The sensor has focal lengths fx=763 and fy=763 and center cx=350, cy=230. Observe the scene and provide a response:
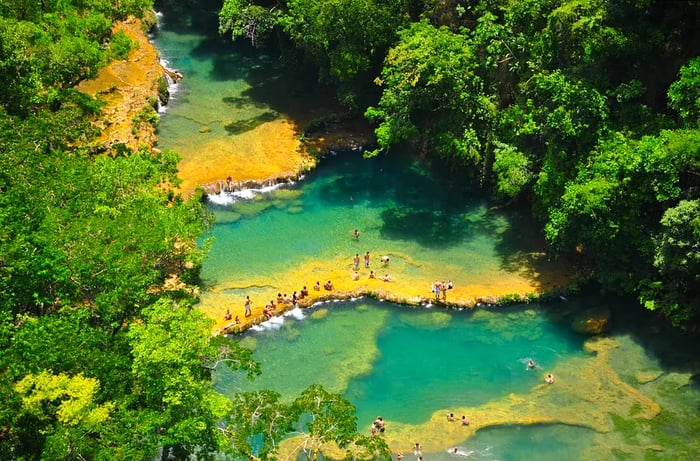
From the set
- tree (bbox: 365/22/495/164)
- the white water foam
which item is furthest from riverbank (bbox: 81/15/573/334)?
tree (bbox: 365/22/495/164)

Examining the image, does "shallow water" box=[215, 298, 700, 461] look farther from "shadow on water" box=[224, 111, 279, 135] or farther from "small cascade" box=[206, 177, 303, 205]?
"shadow on water" box=[224, 111, 279, 135]

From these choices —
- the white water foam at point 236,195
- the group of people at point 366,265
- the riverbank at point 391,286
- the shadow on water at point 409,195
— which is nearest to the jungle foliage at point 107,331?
the riverbank at point 391,286

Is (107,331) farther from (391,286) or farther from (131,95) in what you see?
(131,95)

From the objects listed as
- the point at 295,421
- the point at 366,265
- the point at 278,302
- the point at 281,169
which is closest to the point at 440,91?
the point at 366,265

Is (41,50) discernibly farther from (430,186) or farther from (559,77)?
(559,77)

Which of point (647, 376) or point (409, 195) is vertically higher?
point (409, 195)
